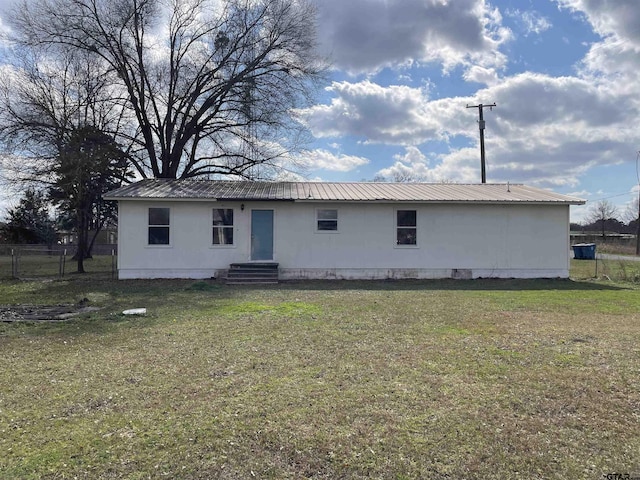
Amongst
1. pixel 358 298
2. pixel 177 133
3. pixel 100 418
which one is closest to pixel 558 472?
pixel 100 418

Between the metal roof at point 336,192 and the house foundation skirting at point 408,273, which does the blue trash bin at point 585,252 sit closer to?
the metal roof at point 336,192

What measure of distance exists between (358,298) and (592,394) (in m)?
6.89

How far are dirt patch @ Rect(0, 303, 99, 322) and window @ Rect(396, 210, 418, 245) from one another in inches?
394

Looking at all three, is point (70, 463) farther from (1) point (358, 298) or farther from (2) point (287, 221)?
(2) point (287, 221)

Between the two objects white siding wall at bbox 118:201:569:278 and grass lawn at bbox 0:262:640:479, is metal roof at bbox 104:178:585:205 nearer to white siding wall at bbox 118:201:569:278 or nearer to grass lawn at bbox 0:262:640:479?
white siding wall at bbox 118:201:569:278

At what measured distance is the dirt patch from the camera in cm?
828

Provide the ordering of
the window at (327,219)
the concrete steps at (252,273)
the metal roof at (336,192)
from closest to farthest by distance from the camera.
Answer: the concrete steps at (252,273) → the metal roof at (336,192) → the window at (327,219)

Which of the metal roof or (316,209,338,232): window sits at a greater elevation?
the metal roof

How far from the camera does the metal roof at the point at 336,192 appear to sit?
1508cm

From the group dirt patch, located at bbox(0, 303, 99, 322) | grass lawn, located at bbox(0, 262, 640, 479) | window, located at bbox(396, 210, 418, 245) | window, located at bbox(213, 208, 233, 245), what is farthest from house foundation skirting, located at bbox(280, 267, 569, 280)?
dirt patch, located at bbox(0, 303, 99, 322)

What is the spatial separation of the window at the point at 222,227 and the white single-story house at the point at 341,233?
3 cm

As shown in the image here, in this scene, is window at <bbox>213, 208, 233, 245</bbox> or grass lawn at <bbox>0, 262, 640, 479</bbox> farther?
window at <bbox>213, 208, 233, 245</bbox>

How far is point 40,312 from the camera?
8.97 m

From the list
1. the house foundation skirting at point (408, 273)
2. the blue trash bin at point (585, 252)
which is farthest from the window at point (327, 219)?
the blue trash bin at point (585, 252)
